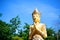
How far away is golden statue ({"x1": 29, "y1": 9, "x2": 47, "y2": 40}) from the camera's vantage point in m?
6.07

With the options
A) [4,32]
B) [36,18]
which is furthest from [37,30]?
[4,32]

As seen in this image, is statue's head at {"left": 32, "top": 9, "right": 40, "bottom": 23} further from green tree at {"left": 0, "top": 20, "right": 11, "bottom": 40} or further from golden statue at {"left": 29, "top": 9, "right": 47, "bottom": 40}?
green tree at {"left": 0, "top": 20, "right": 11, "bottom": 40}

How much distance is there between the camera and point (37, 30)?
6.03 metres

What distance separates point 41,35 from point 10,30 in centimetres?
1589

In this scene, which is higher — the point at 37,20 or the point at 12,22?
the point at 12,22

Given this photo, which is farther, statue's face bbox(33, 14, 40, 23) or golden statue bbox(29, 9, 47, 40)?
statue's face bbox(33, 14, 40, 23)

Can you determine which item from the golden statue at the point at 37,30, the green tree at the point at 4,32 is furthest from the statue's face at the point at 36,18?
the green tree at the point at 4,32

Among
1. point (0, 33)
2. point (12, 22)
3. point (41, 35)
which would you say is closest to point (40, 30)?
point (41, 35)

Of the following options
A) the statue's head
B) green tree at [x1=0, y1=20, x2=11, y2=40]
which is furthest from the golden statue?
green tree at [x1=0, y1=20, x2=11, y2=40]

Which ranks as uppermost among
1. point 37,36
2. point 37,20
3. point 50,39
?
point 50,39

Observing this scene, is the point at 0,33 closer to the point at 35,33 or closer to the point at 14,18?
the point at 14,18

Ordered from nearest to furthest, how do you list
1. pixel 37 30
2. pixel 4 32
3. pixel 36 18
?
pixel 37 30, pixel 36 18, pixel 4 32

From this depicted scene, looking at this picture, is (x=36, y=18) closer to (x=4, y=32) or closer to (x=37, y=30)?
(x=37, y=30)

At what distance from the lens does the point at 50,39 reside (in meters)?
19.0
